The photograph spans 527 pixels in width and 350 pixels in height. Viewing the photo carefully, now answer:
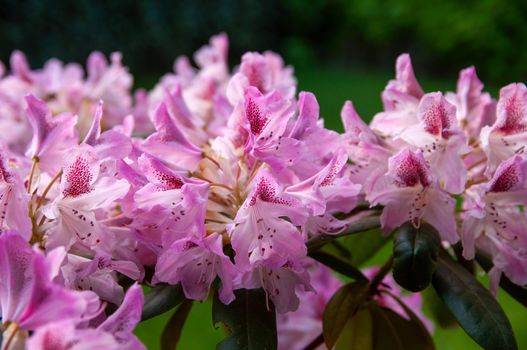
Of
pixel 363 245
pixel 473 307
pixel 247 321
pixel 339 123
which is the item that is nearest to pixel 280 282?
pixel 247 321

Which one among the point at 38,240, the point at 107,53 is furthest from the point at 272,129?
the point at 107,53

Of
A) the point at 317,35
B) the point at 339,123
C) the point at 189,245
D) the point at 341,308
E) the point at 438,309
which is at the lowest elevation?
the point at 317,35

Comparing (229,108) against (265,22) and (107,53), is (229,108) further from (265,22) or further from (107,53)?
(265,22)

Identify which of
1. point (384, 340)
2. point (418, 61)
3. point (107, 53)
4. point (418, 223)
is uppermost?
point (418, 223)

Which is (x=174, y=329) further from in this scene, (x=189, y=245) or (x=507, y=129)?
(x=507, y=129)

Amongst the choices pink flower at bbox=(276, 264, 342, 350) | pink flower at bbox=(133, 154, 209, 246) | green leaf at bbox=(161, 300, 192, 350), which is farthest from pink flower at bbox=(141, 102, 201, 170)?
pink flower at bbox=(276, 264, 342, 350)

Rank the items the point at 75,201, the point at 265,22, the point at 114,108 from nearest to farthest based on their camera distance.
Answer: the point at 75,201 → the point at 114,108 → the point at 265,22

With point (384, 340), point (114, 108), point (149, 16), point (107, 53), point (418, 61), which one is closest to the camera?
point (384, 340)

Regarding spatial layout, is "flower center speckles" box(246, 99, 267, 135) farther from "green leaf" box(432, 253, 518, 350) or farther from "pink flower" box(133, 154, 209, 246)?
"green leaf" box(432, 253, 518, 350)
